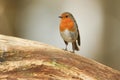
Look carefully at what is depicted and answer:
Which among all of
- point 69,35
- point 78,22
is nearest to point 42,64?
point 69,35

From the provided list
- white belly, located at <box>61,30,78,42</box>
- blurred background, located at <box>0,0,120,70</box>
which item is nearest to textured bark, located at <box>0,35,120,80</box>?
white belly, located at <box>61,30,78,42</box>

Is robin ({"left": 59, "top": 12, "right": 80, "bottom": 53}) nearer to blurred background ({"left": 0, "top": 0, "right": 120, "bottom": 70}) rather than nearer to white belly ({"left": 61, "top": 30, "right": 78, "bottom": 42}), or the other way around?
white belly ({"left": 61, "top": 30, "right": 78, "bottom": 42})

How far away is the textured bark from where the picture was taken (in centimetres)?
145

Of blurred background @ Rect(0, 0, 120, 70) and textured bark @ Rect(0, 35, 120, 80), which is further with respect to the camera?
blurred background @ Rect(0, 0, 120, 70)

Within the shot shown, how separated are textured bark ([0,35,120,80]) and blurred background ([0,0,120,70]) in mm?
1398

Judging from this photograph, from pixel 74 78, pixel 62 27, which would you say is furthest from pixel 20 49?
pixel 62 27

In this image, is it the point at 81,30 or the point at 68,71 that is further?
the point at 81,30

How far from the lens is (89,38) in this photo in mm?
3211

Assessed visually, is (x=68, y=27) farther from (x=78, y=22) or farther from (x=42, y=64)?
(x=78, y=22)

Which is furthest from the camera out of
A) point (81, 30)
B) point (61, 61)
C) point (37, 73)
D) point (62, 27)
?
point (81, 30)

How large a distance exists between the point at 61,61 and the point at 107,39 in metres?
1.64

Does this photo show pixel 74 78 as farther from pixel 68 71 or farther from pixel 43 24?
pixel 43 24

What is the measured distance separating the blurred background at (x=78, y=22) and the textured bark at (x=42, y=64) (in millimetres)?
1398

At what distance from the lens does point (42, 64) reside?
60.3 inches
